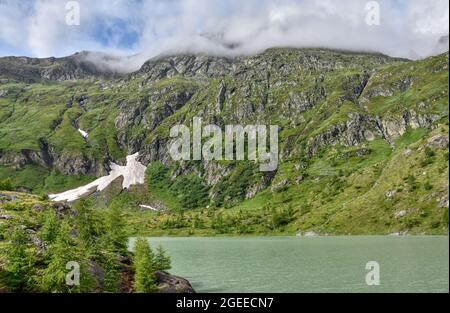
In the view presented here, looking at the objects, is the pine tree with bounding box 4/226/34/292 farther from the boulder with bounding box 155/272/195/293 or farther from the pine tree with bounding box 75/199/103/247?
the boulder with bounding box 155/272/195/293

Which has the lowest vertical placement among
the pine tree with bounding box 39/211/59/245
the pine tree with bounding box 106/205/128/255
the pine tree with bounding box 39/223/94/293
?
the pine tree with bounding box 39/223/94/293

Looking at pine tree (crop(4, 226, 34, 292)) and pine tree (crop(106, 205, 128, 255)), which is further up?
pine tree (crop(106, 205, 128, 255))

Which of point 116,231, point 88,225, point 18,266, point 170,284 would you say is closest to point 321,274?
point 170,284

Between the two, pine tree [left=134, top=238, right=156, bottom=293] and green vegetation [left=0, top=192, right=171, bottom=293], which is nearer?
green vegetation [left=0, top=192, right=171, bottom=293]

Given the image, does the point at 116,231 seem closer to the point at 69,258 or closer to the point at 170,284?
the point at 170,284

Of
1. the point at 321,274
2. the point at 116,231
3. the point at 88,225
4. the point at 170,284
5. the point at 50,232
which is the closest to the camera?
the point at 170,284

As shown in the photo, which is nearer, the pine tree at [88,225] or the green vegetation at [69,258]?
the green vegetation at [69,258]

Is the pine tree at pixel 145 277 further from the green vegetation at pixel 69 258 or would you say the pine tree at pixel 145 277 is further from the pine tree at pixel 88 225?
the pine tree at pixel 88 225

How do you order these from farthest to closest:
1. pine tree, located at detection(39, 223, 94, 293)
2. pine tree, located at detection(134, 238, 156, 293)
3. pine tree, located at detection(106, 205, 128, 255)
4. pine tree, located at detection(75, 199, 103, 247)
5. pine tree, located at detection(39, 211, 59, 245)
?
pine tree, located at detection(106, 205, 128, 255), pine tree, located at detection(75, 199, 103, 247), pine tree, located at detection(39, 211, 59, 245), pine tree, located at detection(134, 238, 156, 293), pine tree, located at detection(39, 223, 94, 293)

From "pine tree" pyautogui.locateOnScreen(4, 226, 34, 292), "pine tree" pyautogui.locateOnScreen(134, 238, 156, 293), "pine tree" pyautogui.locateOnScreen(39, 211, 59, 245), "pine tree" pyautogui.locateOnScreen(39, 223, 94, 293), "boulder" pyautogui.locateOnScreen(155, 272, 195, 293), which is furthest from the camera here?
"pine tree" pyautogui.locateOnScreen(39, 211, 59, 245)

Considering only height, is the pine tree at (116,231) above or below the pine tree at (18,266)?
above

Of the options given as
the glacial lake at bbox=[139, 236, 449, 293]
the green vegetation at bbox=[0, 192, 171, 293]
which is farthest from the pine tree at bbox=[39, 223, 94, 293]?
the glacial lake at bbox=[139, 236, 449, 293]

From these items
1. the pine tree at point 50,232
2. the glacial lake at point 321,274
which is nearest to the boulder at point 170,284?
the glacial lake at point 321,274
